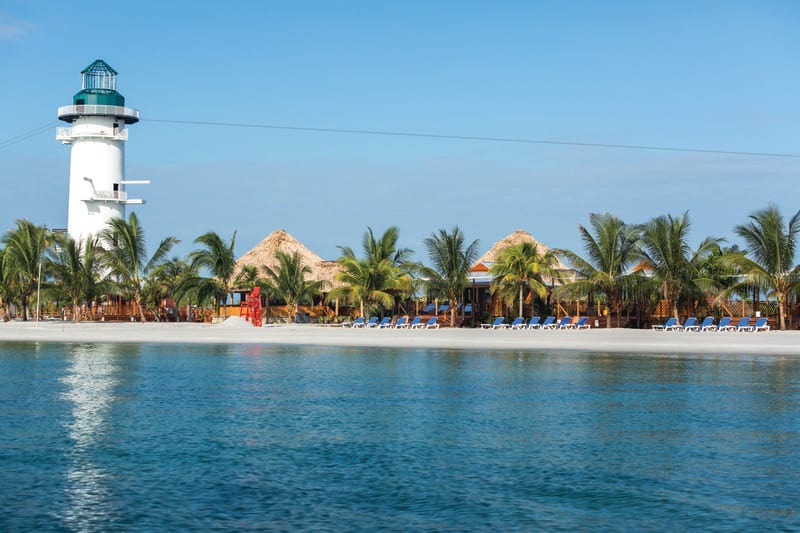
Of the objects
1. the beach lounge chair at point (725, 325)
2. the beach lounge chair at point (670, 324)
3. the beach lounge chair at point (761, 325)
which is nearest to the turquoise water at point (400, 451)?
the beach lounge chair at point (761, 325)

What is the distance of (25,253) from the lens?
42875 millimetres

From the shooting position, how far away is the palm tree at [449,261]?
3744cm

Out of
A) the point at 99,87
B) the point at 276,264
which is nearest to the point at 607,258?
the point at 276,264

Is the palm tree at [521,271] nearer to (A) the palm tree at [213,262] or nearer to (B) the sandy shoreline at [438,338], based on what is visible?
(B) the sandy shoreline at [438,338]

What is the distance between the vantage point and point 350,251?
130 ft

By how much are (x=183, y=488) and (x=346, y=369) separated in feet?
40.5

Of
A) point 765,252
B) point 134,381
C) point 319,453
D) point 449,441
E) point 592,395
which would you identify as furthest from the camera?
point 765,252

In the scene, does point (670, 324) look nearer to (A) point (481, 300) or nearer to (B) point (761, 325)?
(B) point (761, 325)

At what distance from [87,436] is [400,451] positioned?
4005mm

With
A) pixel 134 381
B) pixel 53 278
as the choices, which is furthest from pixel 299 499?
pixel 53 278

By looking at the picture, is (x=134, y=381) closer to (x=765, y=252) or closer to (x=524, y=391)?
(x=524, y=391)

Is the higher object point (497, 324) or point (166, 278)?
point (166, 278)

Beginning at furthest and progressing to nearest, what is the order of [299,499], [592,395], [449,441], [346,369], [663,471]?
[346,369] < [592,395] < [449,441] < [663,471] < [299,499]

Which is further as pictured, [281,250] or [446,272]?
[281,250]
